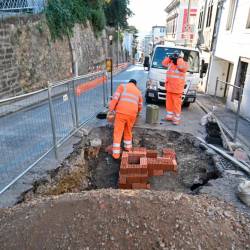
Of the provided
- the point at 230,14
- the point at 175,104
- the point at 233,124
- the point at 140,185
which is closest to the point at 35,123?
the point at 140,185

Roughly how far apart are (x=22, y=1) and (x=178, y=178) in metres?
10.9

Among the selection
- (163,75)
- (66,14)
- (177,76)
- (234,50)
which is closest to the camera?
(177,76)

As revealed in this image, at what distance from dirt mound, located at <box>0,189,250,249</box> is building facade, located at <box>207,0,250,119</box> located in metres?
8.36

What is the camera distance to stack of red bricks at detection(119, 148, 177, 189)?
4703 mm

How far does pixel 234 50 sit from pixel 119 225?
12069 millimetres

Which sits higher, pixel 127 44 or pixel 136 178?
A: pixel 136 178

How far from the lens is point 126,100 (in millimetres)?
5504

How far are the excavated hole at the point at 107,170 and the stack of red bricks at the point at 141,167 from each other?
10cm

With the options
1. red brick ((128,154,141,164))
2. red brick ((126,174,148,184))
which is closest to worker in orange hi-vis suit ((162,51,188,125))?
red brick ((128,154,141,164))

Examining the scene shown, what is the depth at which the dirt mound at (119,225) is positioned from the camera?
8.43ft

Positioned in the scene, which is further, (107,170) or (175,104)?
(175,104)

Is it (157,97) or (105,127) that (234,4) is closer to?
(157,97)

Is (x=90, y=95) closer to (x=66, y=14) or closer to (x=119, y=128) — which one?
(x=119, y=128)

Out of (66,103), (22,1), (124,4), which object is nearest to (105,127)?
(66,103)
